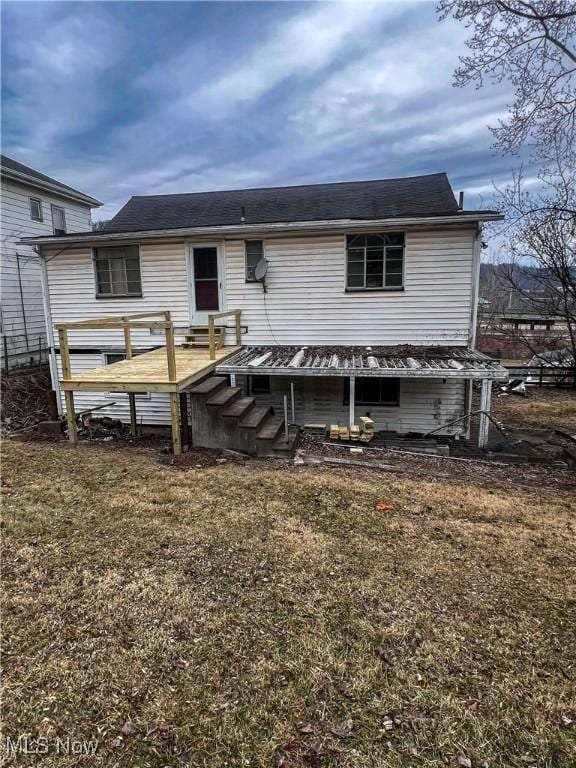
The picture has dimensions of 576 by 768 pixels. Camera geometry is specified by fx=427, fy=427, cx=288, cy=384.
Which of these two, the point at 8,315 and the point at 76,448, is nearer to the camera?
the point at 76,448

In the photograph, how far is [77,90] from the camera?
9508 mm

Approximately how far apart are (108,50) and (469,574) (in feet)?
Result: 32.4

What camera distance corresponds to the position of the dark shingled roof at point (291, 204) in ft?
33.2

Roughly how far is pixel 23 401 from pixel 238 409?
317 inches

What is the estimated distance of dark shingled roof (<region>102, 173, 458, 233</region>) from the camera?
1013cm

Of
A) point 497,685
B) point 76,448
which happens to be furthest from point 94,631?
point 76,448

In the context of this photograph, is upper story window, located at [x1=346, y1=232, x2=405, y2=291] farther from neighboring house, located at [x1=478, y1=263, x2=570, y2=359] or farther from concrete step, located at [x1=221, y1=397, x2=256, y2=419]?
neighboring house, located at [x1=478, y1=263, x2=570, y2=359]

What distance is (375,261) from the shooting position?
951 cm

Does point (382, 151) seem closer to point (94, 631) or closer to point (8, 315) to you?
point (8, 315)

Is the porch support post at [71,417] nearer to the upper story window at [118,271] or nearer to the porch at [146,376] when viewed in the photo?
the porch at [146,376]

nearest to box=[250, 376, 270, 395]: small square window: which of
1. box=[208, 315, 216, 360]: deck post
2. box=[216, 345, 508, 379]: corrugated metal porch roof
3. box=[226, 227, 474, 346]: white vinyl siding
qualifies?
box=[216, 345, 508, 379]: corrugated metal porch roof

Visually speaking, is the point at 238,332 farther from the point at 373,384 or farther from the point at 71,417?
the point at 71,417
